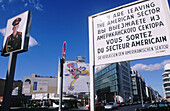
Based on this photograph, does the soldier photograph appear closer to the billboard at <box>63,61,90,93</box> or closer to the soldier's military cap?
the soldier's military cap

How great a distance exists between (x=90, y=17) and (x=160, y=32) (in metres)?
1.96

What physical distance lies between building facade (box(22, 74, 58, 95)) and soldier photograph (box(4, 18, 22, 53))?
86223 mm

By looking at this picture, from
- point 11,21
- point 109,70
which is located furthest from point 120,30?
point 109,70

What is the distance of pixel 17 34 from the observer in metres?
8.55

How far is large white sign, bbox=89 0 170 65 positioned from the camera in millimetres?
3318

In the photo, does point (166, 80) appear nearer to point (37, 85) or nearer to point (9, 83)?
point (37, 85)

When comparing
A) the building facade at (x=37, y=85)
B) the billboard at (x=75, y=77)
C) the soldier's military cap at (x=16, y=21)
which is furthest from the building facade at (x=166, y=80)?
the soldier's military cap at (x=16, y=21)

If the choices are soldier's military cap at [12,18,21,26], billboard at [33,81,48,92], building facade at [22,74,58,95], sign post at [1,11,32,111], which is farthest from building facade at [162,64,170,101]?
soldier's military cap at [12,18,21,26]

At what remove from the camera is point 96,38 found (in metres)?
4.06

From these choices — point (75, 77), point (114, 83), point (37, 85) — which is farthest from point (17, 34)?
point (37, 85)

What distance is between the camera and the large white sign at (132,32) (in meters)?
3.32

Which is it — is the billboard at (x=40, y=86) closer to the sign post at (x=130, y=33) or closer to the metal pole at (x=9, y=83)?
the metal pole at (x=9, y=83)

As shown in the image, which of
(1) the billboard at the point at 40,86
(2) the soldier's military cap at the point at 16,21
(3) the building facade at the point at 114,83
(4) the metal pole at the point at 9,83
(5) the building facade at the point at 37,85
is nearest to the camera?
(4) the metal pole at the point at 9,83

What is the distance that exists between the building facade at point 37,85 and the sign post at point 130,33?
91860mm
